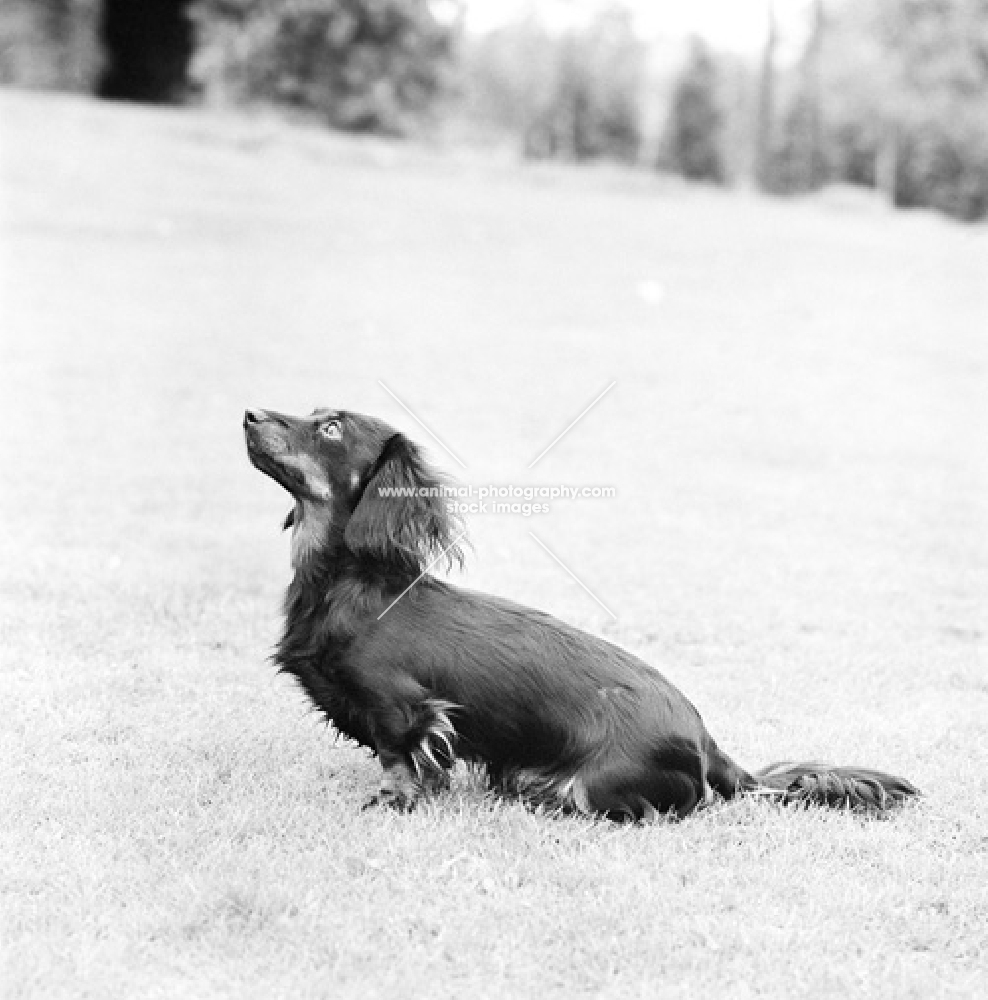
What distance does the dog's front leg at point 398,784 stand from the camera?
4.47 meters

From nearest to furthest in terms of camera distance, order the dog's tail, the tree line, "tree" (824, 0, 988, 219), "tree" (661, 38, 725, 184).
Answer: the dog's tail, "tree" (824, 0, 988, 219), the tree line, "tree" (661, 38, 725, 184)

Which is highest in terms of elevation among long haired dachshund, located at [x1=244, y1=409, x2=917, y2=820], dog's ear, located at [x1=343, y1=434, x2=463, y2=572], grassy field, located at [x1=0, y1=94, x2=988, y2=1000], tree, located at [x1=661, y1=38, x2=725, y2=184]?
tree, located at [x1=661, y1=38, x2=725, y2=184]

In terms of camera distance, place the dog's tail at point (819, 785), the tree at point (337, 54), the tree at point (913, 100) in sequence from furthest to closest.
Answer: the tree at point (337, 54) < the tree at point (913, 100) < the dog's tail at point (819, 785)

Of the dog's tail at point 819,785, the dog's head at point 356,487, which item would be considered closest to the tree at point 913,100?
the dog's tail at point 819,785

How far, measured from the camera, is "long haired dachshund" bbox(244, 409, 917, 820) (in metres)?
4.45

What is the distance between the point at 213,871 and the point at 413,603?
3.55 feet

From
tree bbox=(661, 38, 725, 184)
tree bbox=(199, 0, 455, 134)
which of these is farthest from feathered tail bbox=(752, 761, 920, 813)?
tree bbox=(661, 38, 725, 184)

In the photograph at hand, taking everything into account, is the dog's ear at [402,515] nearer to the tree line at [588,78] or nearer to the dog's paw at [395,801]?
the dog's paw at [395,801]

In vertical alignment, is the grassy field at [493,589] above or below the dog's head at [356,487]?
below

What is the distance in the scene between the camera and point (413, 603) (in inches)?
181

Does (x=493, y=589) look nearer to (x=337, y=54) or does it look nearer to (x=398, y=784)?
(x=398, y=784)

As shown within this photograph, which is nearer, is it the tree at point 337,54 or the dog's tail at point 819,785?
the dog's tail at point 819,785

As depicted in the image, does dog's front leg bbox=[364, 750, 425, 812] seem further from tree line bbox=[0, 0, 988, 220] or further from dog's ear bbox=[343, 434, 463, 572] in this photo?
tree line bbox=[0, 0, 988, 220]

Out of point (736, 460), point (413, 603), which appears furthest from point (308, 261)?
point (413, 603)
